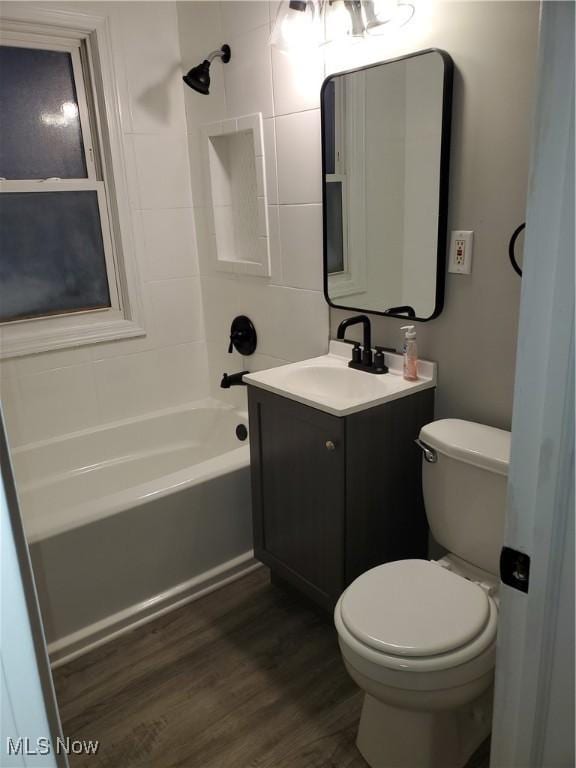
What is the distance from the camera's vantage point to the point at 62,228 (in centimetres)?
257

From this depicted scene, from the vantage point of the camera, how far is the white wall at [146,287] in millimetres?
2514

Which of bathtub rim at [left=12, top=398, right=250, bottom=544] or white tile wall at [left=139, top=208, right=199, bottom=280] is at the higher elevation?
white tile wall at [left=139, top=208, right=199, bottom=280]

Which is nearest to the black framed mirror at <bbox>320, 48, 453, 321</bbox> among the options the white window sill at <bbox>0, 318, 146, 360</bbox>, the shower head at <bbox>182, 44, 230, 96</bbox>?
the shower head at <bbox>182, 44, 230, 96</bbox>

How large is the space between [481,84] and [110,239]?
69.2 inches

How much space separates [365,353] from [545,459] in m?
1.35

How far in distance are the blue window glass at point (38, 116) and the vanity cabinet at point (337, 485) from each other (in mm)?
1388

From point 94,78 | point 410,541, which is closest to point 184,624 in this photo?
point 410,541

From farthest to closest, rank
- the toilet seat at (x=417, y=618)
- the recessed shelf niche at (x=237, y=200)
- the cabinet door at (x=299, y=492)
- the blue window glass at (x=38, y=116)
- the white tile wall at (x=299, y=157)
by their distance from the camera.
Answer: the recessed shelf niche at (x=237, y=200) < the blue window glass at (x=38, y=116) < the white tile wall at (x=299, y=157) < the cabinet door at (x=299, y=492) < the toilet seat at (x=417, y=618)

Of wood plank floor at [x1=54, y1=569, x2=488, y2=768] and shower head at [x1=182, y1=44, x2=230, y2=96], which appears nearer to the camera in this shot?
wood plank floor at [x1=54, y1=569, x2=488, y2=768]

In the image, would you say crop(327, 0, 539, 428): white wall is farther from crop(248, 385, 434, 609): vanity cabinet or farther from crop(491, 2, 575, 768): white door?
crop(491, 2, 575, 768): white door

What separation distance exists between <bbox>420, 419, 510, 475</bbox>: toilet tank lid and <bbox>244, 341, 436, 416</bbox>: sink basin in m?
0.19

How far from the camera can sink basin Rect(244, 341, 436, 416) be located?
178 centimetres

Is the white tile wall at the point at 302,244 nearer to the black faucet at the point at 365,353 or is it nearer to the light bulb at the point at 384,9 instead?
the black faucet at the point at 365,353

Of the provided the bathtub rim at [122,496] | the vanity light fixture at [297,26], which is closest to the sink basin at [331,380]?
the bathtub rim at [122,496]
